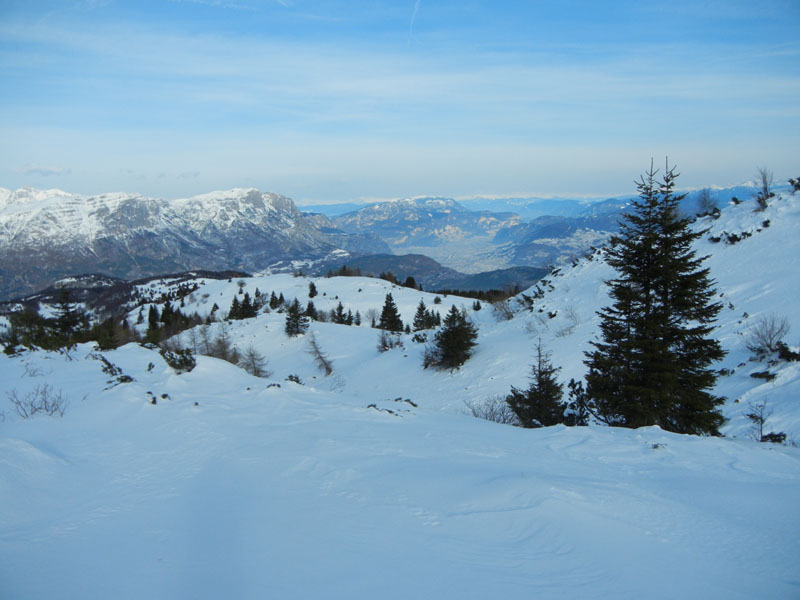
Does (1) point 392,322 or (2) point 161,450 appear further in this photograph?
(1) point 392,322

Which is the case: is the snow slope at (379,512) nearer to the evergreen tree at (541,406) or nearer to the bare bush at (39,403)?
the bare bush at (39,403)

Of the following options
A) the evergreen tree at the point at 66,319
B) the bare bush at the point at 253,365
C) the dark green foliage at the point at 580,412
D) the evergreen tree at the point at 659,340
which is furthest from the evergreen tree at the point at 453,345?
the evergreen tree at the point at 66,319

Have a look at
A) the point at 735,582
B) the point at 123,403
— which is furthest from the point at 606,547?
the point at 123,403

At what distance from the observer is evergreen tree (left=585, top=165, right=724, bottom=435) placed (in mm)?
11344

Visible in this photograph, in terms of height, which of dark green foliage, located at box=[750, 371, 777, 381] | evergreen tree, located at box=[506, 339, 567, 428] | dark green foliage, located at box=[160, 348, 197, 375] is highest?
dark green foliage, located at box=[160, 348, 197, 375]

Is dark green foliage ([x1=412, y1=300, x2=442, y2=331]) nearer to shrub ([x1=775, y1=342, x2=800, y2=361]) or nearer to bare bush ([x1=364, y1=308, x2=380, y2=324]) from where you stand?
bare bush ([x1=364, y1=308, x2=380, y2=324])

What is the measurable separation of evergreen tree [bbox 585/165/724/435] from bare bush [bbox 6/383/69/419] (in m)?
14.0

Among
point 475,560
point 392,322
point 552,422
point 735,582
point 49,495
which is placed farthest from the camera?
point 392,322

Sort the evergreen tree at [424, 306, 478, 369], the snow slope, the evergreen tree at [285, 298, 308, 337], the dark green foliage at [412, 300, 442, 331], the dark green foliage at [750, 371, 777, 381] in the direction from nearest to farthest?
the snow slope
the dark green foliage at [750, 371, 777, 381]
the evergreen tree at [424, 306, 478, 369]
the evergreen tree at [285, 298, 308, 337]
the dark green foliage at [412, 300, 442, 331]

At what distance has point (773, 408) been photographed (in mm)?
11758

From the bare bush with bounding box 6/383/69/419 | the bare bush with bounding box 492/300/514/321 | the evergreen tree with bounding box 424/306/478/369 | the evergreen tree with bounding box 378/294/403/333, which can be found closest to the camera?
the bare bush with bounding box 6/383/69/419

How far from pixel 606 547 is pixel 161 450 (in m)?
7.06

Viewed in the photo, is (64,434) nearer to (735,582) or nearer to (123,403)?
(123,403)

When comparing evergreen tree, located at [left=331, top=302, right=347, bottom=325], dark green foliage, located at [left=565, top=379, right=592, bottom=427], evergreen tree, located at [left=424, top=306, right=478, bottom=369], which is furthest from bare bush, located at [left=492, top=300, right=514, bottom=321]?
evergreen tree, located at [left=331, top=302, right=347, bottom=325]
